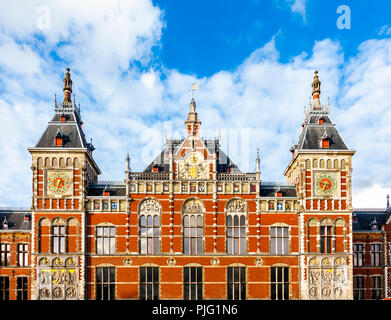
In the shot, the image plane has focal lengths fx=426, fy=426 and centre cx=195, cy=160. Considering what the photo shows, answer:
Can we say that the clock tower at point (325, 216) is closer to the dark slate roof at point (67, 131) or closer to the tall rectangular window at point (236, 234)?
the tall rectangular window at point (236, 234)

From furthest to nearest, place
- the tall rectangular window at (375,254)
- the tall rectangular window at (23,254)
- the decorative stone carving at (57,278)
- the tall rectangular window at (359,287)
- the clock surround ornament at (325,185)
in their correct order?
the tall rectangular window at (375,254) < the tall rectangular window at (359,287) < the tall rectangular window at (23,254) < the clock surround ornament at (325,185) < the decorative stone carving at (57,278)

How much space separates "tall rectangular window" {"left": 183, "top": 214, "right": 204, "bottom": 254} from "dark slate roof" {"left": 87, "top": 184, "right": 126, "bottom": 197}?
254 inches

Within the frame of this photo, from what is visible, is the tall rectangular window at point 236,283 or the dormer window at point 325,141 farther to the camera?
the dormer window at point 325,141

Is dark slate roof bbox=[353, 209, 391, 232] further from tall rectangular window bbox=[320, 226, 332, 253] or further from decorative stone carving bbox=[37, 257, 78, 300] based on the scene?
decorative stone carving bbox=[37, 257, 78, 300]

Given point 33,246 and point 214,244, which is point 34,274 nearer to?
point 33,246

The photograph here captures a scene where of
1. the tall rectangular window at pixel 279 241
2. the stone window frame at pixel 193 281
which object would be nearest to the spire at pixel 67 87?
the stone window frame at pixel 193 281

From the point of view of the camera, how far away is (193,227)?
3938 centimetres

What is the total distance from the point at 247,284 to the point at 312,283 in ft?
19.0

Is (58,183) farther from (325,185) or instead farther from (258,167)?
(325,185)

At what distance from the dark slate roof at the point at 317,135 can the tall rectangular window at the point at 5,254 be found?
29990 millimetres

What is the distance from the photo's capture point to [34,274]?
37469 mm

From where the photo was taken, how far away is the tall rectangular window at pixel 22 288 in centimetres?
4053

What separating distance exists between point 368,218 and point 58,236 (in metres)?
31.0

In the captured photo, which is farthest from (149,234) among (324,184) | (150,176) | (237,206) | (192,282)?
(324,184)
